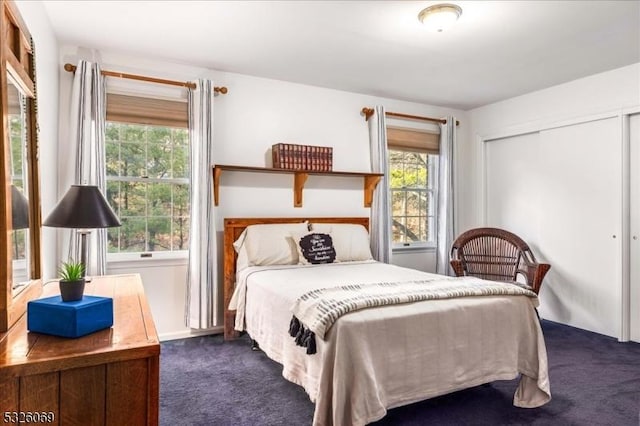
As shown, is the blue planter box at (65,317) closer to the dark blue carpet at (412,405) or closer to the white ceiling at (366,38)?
the dark blue carpet at (412,405)

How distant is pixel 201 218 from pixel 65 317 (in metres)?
2.24

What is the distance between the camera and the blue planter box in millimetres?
1231

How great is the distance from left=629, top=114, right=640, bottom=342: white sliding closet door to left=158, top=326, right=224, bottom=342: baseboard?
3.70 metres

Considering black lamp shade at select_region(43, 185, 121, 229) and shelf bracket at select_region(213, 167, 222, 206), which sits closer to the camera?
black lamp shade at select_region(43, 185, 121, 229)

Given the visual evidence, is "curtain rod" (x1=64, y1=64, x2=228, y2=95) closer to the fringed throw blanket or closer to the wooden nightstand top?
the fringed throw blanket

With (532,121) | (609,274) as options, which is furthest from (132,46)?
Result: (609,274)

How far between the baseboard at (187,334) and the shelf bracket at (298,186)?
4.59 ft

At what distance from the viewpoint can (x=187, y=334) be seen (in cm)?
354

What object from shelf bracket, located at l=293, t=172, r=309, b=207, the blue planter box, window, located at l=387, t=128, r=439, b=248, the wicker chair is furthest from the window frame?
the wicker chair

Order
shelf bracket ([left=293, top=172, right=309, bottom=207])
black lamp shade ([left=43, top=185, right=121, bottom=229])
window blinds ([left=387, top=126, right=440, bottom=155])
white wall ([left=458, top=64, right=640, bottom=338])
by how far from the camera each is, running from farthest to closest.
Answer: window blinds ([left=387, top=126, right=440, bottom=155]), shelf bracket ([left=293, top=172, right=309, bottom=207]), white wall ([left=458, top=64, right=640, bottom=338]), black lamp shade ([left=43, top=185, right=121, bottom=229])

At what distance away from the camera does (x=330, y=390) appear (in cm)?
182

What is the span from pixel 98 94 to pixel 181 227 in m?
1.28

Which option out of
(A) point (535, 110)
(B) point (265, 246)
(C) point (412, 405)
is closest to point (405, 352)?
(C) point (412, 405)

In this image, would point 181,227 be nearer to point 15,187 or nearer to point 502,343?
point 15,187
